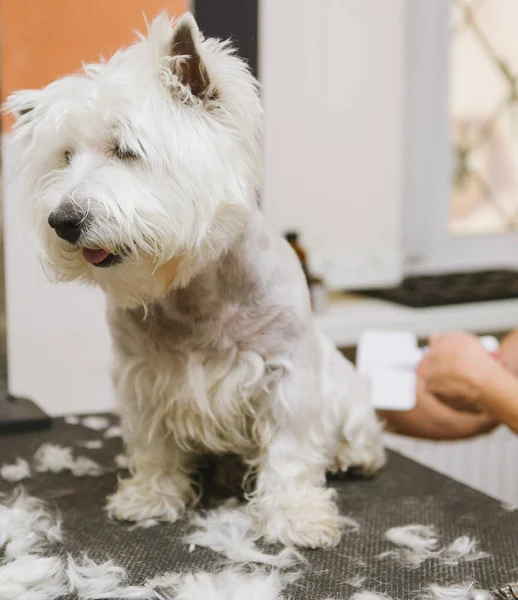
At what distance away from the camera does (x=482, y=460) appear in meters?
2.03

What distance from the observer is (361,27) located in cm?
196

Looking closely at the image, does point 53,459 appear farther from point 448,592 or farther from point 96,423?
point 448,592

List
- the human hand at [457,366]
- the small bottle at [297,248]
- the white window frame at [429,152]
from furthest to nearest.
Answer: the white window frame at [429,152] → the small bottle at [297,248] → the human hand at [457,366]

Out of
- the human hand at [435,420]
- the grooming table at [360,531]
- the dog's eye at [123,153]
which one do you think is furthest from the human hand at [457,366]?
the dog's eye at [123,153]

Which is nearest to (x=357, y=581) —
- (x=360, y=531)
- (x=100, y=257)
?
(x=360, y=531)

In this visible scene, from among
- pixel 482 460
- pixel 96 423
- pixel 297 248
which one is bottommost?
pixel 482 460

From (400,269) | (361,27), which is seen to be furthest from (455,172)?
(361,27)

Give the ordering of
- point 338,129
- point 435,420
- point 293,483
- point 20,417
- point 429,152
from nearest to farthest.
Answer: point 293,483
point 435,420
point 20,417
point 338,129
point 429,152

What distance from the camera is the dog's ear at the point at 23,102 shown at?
39.6 inches

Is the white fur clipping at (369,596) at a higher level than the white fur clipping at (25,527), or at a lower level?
higher

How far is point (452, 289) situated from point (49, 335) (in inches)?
37.1

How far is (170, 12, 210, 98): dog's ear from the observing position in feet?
2.95

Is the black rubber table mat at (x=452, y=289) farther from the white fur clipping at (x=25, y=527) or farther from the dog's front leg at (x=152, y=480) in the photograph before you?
the white fur clipping at (x=25, y=527)

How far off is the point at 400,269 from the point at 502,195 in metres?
0.46
